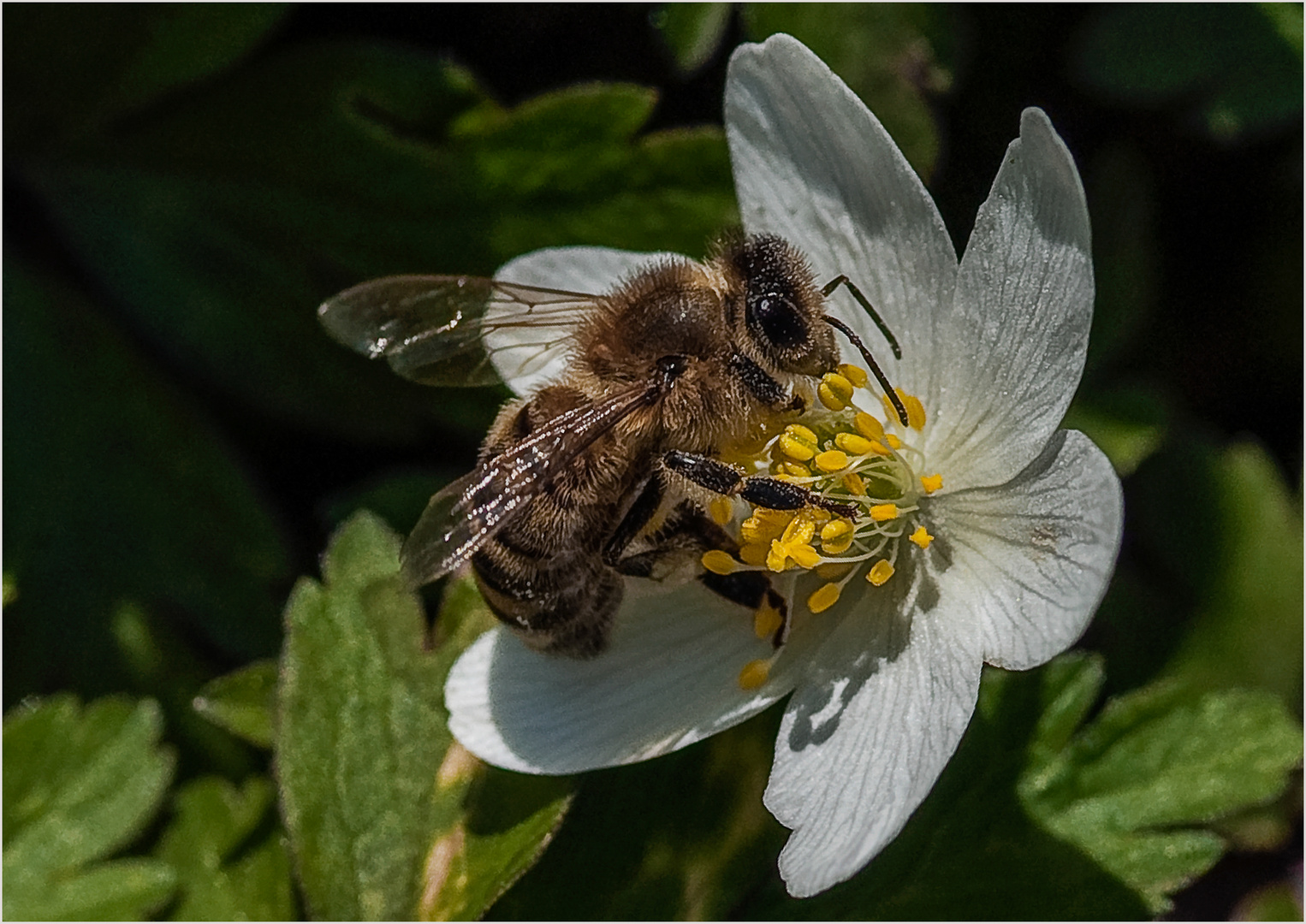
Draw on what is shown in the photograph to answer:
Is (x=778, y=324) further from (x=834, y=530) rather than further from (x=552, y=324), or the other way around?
(x=552, y=324)

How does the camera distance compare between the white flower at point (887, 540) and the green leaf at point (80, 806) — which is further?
the green leaf at point (80, 806)

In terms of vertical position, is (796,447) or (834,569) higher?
(796,447)

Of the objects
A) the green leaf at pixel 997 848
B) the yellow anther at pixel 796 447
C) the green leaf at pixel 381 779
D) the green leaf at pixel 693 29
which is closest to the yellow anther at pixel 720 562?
the yellow anther at pixel 796 447

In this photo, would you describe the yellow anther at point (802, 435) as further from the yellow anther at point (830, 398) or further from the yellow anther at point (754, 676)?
the yellow anther at point (754, 676)

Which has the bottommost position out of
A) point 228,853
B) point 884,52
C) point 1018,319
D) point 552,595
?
point 228,853

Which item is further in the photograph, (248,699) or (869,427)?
(248,699)

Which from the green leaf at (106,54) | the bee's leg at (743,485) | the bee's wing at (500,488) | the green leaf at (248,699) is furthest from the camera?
the green leaf at (106,54)

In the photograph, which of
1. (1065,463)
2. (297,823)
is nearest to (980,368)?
(1065,463)

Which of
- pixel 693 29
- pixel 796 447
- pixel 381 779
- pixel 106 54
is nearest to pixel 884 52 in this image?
pixel 693 29

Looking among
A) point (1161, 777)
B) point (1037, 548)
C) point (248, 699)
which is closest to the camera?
point (1037, 548)
